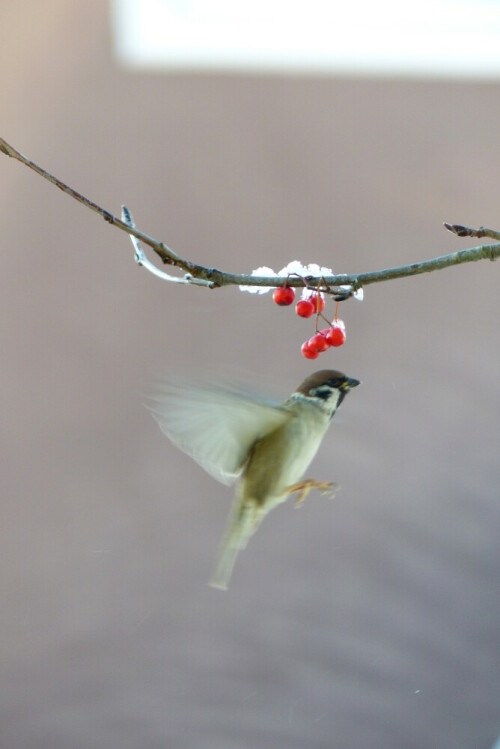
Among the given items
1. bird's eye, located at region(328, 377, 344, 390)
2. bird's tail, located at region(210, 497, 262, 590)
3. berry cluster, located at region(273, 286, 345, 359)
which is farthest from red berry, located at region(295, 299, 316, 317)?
bird's tail, located at region(210, 497, 262, 590)

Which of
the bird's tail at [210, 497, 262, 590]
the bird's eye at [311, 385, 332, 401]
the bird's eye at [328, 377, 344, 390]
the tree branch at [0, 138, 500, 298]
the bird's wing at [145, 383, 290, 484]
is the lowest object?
the bird's tail at [210, 497, 262, 590]

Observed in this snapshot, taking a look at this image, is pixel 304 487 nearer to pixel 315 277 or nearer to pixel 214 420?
pixel 214 420

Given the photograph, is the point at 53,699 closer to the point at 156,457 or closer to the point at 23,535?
the point at 23,535

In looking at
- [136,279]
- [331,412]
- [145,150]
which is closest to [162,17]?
[145,150]

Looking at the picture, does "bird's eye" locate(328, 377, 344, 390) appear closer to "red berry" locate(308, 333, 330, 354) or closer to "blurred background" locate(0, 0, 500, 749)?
"red berry" locate(308, 333, 330, 354)

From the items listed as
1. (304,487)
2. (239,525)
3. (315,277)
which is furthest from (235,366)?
(315,277)

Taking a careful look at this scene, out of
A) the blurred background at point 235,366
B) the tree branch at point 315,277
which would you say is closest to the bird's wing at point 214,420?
the tree branch at point 315,277
